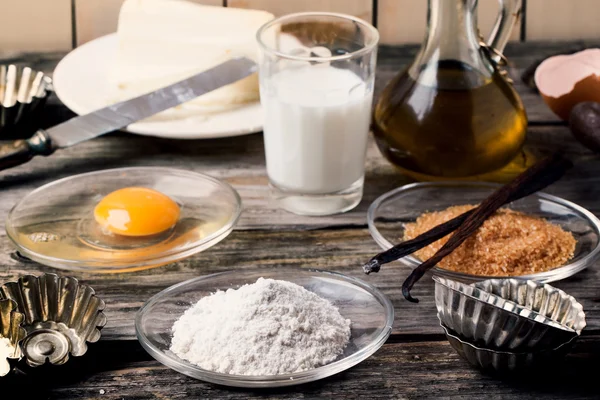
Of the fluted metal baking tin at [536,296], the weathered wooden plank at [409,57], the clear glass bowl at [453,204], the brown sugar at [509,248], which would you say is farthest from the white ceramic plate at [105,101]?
the fluted metal baking tin at [536,296]

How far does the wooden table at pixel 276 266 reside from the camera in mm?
824

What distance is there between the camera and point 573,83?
1.33 m

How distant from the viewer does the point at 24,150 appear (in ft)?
4.00

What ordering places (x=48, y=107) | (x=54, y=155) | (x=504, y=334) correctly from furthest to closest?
(x=48, y=107)
(x=54, y=155)
(x=504, y=334)

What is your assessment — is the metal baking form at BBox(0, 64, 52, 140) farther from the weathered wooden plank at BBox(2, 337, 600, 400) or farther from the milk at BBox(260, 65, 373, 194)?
the weathered wooden plank at BBox(2, 337, 600, 400)

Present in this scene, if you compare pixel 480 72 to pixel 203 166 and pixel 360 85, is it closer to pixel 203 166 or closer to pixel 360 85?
pixel 360 85

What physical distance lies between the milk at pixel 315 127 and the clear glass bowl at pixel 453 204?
0.07m

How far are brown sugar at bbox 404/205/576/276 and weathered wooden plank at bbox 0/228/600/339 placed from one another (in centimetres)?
3

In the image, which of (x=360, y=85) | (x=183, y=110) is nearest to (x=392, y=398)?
(x=360, y=85)

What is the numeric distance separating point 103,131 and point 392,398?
0.64 m

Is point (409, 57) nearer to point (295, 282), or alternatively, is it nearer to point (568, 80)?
point (568, 80)

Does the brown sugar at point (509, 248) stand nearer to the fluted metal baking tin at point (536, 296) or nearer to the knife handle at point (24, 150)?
the fluted metal baking tin at point (536, 296)

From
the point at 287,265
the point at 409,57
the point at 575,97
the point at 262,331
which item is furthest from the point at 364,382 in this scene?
the point at 409,57

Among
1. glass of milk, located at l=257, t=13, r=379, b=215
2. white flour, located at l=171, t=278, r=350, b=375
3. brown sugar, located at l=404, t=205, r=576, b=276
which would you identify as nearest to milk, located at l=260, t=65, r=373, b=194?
glass of milk, located at l=257, t=13, r=379, b=215
